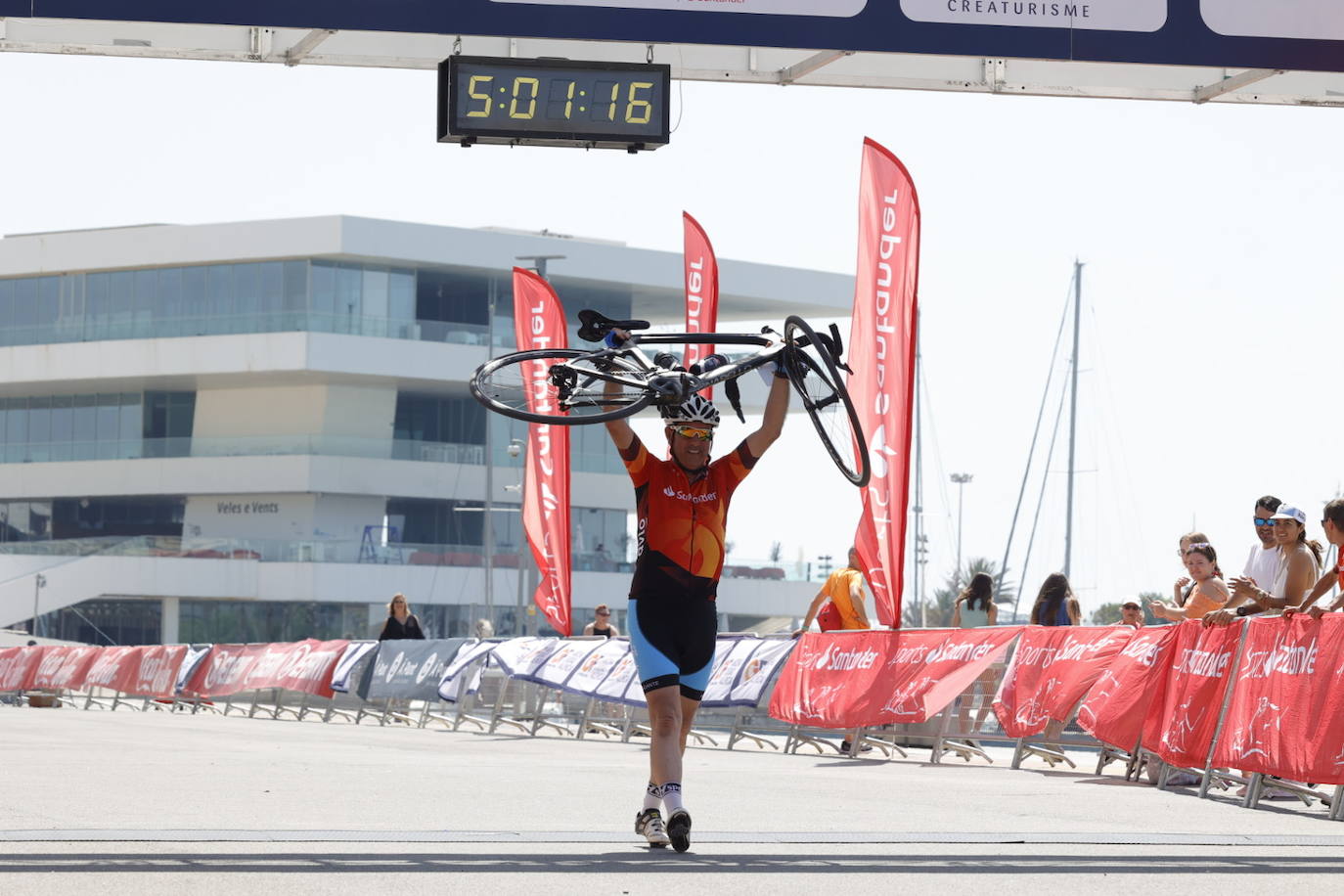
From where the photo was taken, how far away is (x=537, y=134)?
38.2 ft

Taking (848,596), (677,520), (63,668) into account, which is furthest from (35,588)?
(677,520)

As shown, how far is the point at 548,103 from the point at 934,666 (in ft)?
22.4

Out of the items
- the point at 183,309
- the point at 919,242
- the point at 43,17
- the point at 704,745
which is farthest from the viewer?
the point at 183,309

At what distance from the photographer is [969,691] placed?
16.3 metres

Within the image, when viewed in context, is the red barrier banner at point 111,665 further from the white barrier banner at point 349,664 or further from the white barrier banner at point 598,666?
the white barrier banner at point 598,666

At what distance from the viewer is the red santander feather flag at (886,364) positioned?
17938mm

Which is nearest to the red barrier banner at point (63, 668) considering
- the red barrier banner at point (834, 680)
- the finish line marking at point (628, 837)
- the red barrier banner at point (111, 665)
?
the red barrier banner at point (111, 665)

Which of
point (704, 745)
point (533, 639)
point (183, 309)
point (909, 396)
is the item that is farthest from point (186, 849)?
point (183, 309)

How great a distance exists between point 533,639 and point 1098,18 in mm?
13119

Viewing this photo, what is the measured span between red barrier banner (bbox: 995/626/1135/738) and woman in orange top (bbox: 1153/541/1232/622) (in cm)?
46

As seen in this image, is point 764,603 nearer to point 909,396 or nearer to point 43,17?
point 909,396

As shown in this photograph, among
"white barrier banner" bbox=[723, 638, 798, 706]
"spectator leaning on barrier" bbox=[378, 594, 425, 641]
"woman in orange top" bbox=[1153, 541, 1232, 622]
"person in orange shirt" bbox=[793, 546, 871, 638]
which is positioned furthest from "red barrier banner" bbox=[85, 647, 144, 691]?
"woman in orange top" bbox=[1153, 541, 1232, 622]

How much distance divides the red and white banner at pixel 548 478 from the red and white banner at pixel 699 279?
1.98m

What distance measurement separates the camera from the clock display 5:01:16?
38.0 ft
